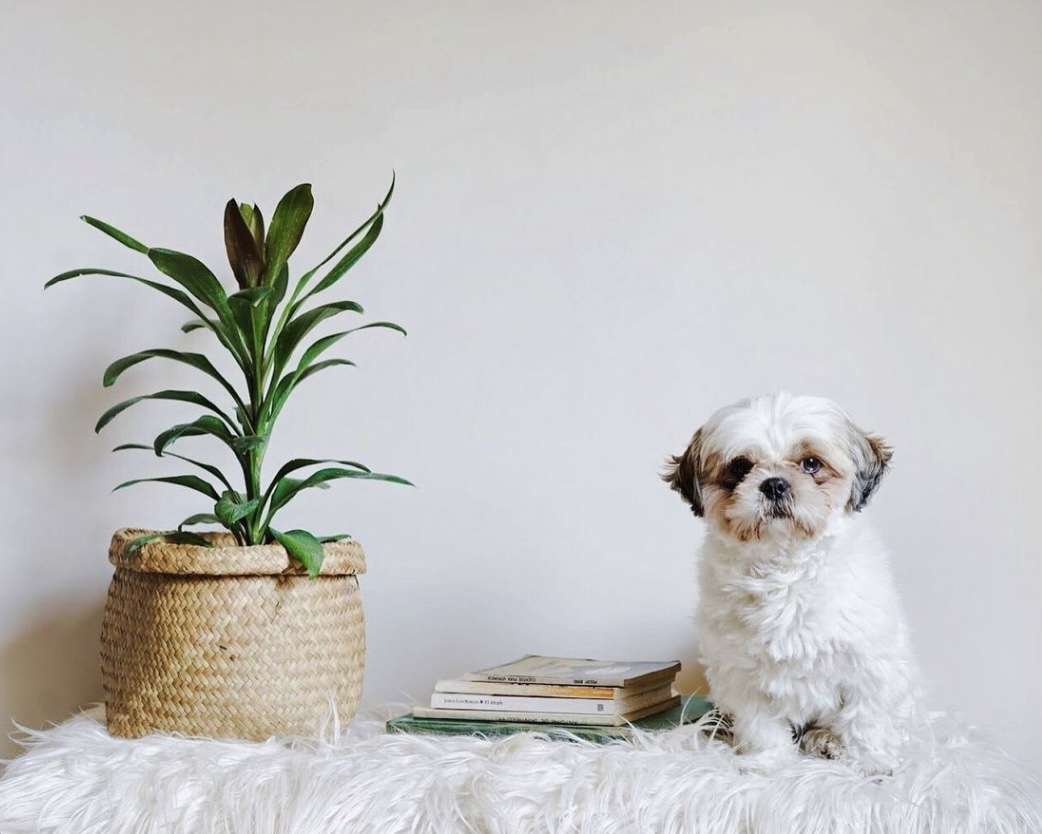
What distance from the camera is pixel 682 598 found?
1.79m

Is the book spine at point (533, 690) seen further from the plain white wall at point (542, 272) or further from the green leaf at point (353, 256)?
the green leaf at point (353, 256)

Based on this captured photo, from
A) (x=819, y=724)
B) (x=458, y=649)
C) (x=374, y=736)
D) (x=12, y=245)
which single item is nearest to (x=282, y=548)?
(x=374, y=736)

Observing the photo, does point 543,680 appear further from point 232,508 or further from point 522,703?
point 232,508

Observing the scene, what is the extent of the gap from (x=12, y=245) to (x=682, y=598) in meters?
1.34

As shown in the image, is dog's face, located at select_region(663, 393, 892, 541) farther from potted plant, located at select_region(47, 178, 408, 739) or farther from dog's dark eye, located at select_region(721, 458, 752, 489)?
potted plant, located at select_region(47, 178, 408, 739)

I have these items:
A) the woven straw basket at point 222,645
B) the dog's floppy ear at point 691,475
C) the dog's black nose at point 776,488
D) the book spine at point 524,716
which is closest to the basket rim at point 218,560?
the woven straw basket at point 222,645

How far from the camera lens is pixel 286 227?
4.78 ft

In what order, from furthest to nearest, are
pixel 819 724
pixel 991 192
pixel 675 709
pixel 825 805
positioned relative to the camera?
pixel 991 192, pixel 675 709, pixel 819 724, pixel 825 805

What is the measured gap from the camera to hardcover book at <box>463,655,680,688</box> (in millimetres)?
1412

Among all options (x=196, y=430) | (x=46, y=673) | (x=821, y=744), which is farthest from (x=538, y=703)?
(x=46, y=673)

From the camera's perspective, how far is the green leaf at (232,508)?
4.56ft

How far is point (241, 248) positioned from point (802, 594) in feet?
2.89

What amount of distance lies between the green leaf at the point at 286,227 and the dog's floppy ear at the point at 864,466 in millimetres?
782

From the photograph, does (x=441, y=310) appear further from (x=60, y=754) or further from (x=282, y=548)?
(x=60, y=754)
